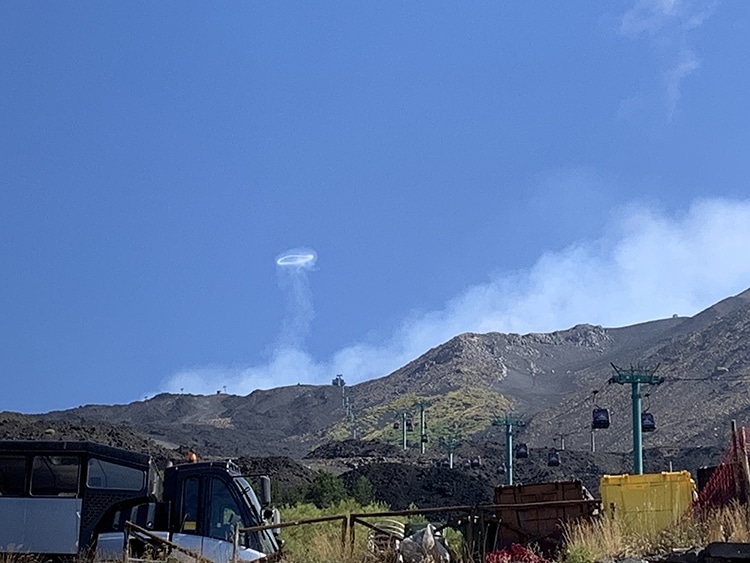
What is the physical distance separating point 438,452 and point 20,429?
67.7 m

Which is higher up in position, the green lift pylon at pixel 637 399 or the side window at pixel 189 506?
the green lift pylon at pixel 637 399

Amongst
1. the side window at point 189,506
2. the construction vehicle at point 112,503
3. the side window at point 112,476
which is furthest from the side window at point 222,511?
the side window at point 112,476

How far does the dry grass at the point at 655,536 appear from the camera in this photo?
16.0 m

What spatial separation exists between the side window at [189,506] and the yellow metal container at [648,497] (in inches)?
284

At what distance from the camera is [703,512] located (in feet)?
57.0

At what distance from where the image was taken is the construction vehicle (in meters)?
19.5

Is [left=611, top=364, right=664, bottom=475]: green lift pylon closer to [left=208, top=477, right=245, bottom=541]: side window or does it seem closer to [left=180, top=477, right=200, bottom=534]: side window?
[left=208, top=477, right=245, bottom=541]: side window

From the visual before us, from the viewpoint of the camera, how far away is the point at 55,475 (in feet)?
64.9

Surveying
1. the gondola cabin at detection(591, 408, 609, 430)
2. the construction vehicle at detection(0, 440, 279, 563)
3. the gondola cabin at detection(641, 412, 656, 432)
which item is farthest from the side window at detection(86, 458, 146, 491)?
the gondola cabin at detection(591, 408, 609, 430)

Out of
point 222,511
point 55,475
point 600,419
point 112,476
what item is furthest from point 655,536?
point 600,419

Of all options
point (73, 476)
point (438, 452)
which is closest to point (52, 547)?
point (73, 476)

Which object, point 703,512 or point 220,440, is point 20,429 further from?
point 220,440

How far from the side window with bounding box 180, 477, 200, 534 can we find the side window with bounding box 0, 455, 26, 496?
9.30 feet

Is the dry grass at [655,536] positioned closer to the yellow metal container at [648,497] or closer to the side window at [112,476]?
the yellow metal container at [648,497]
